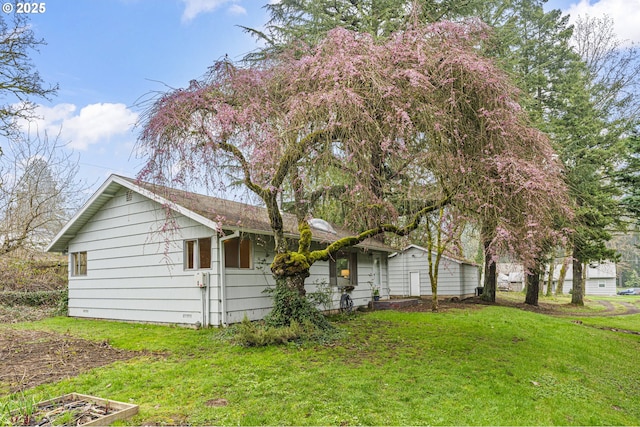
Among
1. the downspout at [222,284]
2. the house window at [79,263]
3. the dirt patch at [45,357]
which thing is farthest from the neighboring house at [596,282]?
the dirt patch at [45,357]

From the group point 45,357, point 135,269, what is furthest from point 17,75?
point 45,357

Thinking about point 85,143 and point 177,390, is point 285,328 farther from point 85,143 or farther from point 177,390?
point 85,143

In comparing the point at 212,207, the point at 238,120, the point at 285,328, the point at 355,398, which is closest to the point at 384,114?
the point at 238,120

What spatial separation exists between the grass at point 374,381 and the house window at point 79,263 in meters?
4.60

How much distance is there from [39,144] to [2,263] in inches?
176

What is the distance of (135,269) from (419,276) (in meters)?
14.5

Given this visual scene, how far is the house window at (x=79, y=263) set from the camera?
12797 millimetres

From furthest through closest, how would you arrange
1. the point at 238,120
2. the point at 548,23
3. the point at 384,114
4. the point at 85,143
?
the point at 548,23, the point at 85,143, the point at 238,120, the point at 384,114

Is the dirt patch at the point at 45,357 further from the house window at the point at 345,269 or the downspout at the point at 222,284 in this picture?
the house window at the point at 345,269

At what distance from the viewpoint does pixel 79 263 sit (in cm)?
1302

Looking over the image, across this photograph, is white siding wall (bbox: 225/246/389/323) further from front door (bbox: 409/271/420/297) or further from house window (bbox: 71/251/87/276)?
front door (bbox: 409/271/420/297)

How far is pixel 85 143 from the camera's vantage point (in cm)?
1574

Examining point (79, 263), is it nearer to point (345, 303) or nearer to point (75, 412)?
point (345, 303)

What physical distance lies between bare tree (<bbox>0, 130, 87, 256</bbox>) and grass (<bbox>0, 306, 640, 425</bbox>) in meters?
7.31
